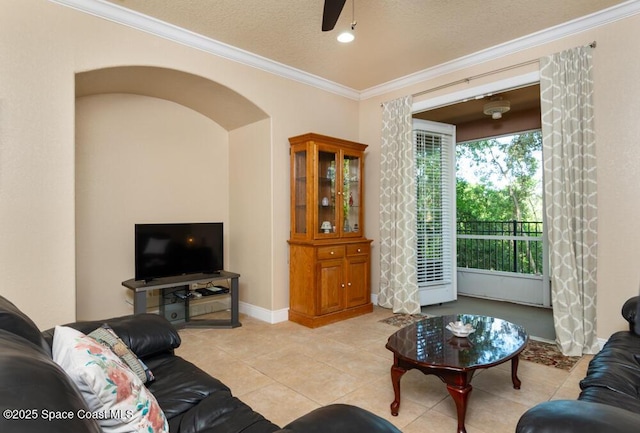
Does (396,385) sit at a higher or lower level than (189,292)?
lower

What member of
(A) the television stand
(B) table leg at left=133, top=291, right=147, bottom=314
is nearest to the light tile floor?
(A) the television stand

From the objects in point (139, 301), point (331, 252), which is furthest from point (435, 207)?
point (139, 301)

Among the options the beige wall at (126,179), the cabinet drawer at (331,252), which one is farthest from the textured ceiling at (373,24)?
the cabinet drawer at (331,252)

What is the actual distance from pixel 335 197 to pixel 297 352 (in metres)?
1.89

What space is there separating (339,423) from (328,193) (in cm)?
345

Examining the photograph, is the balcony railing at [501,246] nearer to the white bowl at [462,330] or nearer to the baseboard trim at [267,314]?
the baseboard trim at [267,314]

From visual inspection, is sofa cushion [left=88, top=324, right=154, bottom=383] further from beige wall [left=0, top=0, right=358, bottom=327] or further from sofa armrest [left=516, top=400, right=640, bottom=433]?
sofa armrest [left=516, top=400, right=640, bottom=433]

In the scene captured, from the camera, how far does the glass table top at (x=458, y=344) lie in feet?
6.70

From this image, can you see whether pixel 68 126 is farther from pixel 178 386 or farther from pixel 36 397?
pixel 36 397

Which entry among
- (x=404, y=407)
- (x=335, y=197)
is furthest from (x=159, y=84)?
(x=404, y=407)

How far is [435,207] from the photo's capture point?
16.3 feet

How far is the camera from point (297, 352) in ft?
10.7

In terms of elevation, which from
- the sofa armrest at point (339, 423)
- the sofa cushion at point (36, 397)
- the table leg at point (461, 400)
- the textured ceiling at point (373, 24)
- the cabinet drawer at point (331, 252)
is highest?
the textured ceiling at point (373, 24)

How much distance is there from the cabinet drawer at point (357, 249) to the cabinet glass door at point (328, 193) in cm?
29
